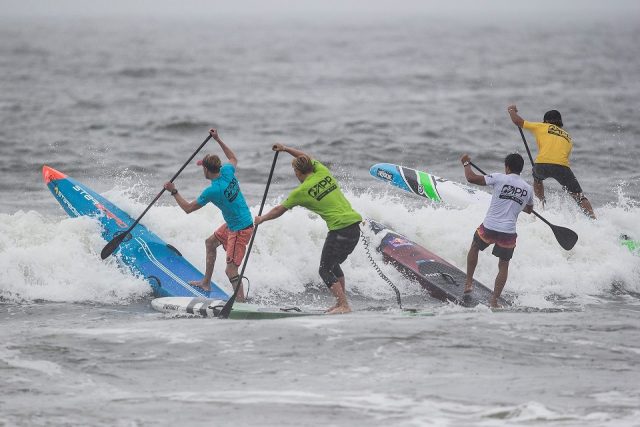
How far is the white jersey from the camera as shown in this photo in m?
9.66

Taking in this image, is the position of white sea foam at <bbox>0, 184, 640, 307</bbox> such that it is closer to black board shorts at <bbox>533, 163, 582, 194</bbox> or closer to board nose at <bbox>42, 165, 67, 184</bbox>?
board nose at <bbox>42, 165, 67, 184</bbox>

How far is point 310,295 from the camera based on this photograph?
11516mm

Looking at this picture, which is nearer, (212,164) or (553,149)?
(212,164)

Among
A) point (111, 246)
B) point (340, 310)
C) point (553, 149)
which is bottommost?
point (340, 310)

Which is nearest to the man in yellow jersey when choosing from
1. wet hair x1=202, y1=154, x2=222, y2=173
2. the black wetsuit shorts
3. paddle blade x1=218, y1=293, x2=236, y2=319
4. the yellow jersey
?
the yellow jersey

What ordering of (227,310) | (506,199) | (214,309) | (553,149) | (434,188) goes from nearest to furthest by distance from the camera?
(227,310) < (506,199) < (214,309) < (553,149) < (434,188)

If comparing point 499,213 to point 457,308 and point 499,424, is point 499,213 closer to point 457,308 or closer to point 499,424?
point 457,308

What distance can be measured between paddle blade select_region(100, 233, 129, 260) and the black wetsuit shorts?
2726 millimetres

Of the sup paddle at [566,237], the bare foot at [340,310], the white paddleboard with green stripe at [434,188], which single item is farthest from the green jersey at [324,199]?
the white paddleboard with green stripe at [434,188]

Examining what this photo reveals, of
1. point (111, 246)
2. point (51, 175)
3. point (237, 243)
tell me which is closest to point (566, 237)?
point (237, 243)

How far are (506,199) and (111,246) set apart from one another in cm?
453

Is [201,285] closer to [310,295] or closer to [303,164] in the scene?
[310,295]

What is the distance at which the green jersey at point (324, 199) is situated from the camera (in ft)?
30.4

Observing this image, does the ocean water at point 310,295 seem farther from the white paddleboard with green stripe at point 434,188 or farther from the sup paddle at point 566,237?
the sup paddle at point 566,237
